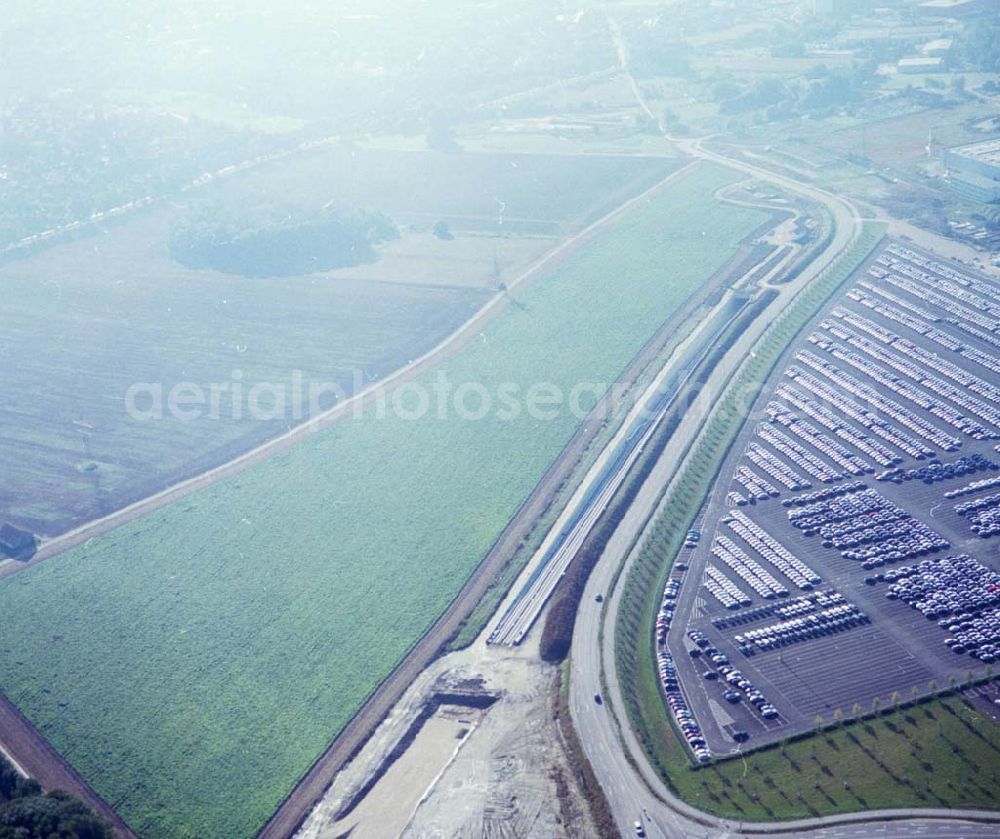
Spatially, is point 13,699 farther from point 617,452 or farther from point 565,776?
point 617,452

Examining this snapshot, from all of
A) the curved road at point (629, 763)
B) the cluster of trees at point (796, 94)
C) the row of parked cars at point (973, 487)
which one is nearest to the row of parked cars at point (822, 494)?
the row of parked cars at point (973, 487)

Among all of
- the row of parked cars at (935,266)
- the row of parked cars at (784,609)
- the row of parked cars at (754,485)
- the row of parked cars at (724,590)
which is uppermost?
the row of parked cars at (935,266)

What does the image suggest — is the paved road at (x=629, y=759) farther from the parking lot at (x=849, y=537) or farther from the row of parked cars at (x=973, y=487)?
the row of parked cars at (x=973, y=487)

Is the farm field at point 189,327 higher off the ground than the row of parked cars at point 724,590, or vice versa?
the farm field at point 189,327

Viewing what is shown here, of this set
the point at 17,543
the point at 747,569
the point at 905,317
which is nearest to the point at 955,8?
the point at 905,317

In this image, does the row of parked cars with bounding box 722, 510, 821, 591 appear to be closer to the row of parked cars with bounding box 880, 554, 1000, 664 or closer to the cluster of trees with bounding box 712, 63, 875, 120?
the row of parked cars with bounding box 880, 554, 1000, 664

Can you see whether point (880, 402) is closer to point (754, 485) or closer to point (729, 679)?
point (754, 485)
